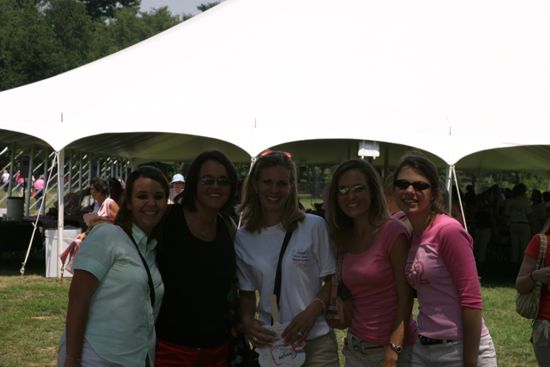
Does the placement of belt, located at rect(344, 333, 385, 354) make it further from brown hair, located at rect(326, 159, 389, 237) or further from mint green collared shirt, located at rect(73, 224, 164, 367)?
mint green collared shirt, located at rect(73, 224, 164, 367)

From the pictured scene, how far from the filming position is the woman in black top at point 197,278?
3441 millimetres

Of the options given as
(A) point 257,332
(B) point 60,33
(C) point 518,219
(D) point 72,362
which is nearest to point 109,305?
(D) point 72,362

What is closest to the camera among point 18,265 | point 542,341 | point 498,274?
point 542,341

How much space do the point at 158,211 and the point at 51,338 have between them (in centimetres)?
475

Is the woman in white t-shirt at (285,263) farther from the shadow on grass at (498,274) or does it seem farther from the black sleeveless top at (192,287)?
the shadow on grass at (498,274)

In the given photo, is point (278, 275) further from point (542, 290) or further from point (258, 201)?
point (542, 290)

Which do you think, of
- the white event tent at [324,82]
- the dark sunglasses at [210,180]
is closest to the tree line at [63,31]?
the white event tent at [324,82]

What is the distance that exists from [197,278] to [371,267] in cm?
75

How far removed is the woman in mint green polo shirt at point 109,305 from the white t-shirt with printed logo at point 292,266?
486 millimetres

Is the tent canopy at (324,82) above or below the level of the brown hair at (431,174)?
above

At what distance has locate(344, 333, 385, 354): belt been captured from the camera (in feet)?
11.1

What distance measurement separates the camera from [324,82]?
12.1 m

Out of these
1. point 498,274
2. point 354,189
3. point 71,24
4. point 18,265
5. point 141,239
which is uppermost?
point 71,24

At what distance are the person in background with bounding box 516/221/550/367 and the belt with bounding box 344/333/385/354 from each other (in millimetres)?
904
